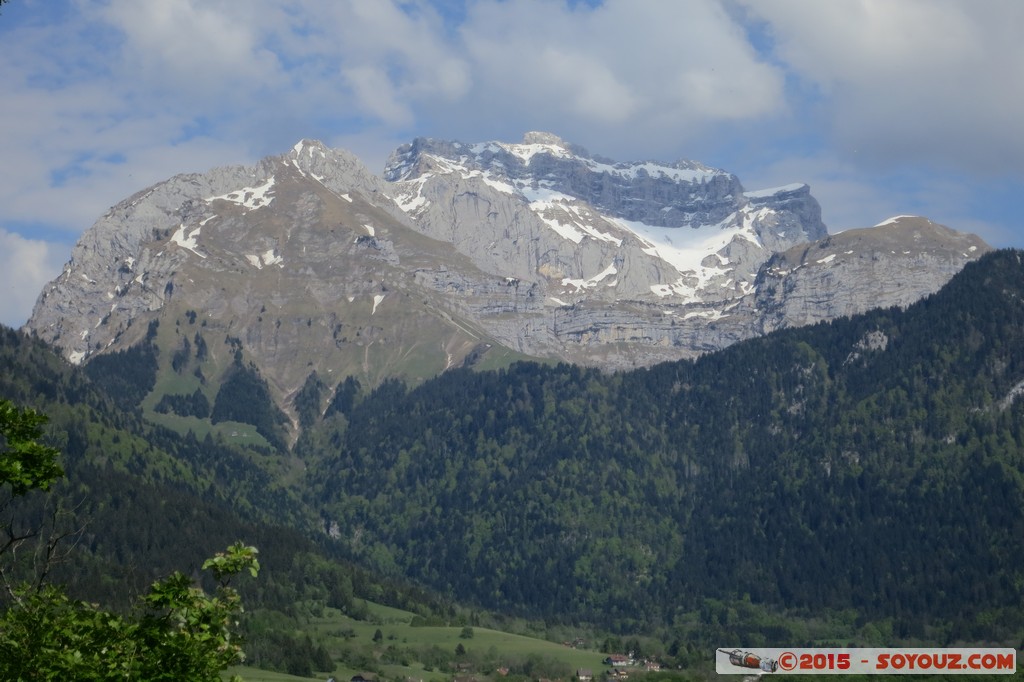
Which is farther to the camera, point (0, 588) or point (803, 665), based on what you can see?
point (803, 665)

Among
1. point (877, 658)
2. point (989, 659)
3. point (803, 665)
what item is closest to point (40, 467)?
point (803, 665)

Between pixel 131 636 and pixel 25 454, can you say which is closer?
pixel 25 454

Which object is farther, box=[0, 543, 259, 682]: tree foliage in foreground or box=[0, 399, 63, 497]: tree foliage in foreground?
box=[0, 543, 259, 682]: tree foliage in foreground

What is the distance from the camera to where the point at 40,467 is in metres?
40.6

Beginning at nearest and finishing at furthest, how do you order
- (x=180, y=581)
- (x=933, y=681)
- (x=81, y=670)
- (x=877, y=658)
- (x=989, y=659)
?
(x=81, y=670) → (x=180, y=581) → (x=877, y=658) → (x=989, y=659) → (x=933, y=681)

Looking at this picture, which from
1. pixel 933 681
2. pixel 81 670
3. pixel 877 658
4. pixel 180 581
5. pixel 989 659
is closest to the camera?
pixel 81 670

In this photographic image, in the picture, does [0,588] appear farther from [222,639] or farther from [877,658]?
[877,658]

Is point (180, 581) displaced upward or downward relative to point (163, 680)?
upward

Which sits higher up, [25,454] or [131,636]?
[25,454]

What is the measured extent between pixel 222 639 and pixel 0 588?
7.91m

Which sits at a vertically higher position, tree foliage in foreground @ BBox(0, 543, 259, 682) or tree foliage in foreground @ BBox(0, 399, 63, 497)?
tree foliage in foreground @ BBox(0, 399, 63, 497)

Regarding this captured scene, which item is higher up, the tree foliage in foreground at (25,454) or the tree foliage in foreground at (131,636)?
the tree foliage in foreground at (25,454)

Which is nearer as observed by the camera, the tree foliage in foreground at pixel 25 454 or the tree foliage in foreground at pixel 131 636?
the tree foliage in foreground at pixel 25 454

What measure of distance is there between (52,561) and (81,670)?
347cm
